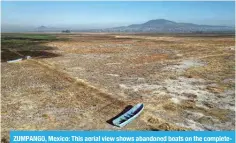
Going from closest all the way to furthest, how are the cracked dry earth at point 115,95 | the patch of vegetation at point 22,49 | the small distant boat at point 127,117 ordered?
the small distant boat at point 127,117 < the cracked dry earth at point 115,95 < the patch of vegetation at point 22,49

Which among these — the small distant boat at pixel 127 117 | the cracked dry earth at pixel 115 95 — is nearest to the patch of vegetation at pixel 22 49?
the cracked dry earth at pixel 115 95

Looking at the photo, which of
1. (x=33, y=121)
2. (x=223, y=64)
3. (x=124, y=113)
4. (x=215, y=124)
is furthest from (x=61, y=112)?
(x=223, y=64)

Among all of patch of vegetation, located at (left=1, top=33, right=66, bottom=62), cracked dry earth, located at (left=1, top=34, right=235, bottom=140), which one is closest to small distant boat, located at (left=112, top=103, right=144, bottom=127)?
cracked dry earth, located at (left=1, top=34, right=235, bottom=140)

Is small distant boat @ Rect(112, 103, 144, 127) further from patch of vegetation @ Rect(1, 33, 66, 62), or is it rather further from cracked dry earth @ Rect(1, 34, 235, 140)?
patch of vegetation @ Rect(1, 33, 66, 62)

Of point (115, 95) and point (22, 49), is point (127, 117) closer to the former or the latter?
point (115, 95)

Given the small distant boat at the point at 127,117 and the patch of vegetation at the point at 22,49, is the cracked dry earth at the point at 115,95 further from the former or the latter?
the patch of vegetation at the point at 22,49

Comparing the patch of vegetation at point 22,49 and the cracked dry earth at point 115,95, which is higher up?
the patch of vegetation at point 22,49

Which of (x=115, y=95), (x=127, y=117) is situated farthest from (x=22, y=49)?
(x=127, y=117)
